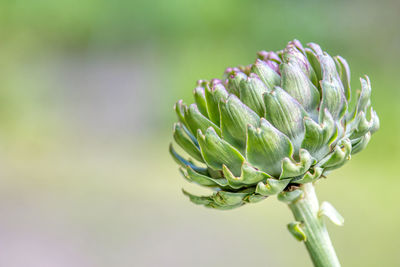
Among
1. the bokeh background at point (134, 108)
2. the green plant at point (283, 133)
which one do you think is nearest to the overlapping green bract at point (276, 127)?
the green plant at point (283, 133)

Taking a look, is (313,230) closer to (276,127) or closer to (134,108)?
(276,127)

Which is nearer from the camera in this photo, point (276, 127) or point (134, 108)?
point (276, 127)

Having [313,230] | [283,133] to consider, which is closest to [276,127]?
[283,133]

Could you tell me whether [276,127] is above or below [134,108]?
below

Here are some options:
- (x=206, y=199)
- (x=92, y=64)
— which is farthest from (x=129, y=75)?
(x=206, y=199)

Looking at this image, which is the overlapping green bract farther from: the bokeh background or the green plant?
the bokeh background

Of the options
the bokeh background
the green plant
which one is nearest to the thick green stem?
the green plant

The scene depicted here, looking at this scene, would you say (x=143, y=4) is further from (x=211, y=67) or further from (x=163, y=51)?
(x=211, y=67)
